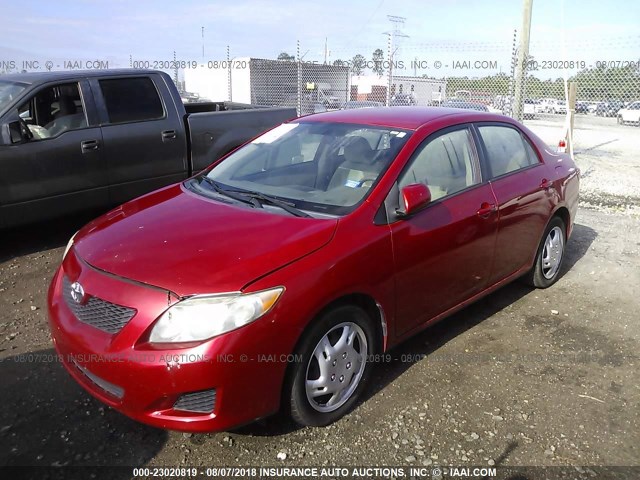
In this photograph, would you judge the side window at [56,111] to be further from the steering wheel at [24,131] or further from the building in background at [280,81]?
the building in background at [280,81]

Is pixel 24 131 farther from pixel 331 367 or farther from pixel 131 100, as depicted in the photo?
pixel 331 367

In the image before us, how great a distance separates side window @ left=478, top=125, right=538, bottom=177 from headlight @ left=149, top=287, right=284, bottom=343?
2.35m

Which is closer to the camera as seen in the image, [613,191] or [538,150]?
[538,150]

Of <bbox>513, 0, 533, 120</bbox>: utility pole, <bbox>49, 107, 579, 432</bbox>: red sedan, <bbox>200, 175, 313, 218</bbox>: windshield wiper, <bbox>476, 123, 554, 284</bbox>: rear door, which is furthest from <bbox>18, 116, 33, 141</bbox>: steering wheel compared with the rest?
<bbox>513, 0, 533, 120</bbox>: utility pole

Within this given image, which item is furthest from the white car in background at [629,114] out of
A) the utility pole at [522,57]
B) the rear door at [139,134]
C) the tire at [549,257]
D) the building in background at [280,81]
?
the rear door at [139,134]

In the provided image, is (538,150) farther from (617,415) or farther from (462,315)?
(617,415)

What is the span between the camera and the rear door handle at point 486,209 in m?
3.62

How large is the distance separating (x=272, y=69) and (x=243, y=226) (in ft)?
57.9

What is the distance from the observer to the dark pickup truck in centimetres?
512

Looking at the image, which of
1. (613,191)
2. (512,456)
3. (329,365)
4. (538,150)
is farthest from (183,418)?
(613,191)

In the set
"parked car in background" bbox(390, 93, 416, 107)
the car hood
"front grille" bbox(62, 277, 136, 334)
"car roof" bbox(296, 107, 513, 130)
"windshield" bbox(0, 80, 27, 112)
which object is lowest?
"front grille" bbox(62, 277, 136, 334)

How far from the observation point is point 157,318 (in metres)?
2.36

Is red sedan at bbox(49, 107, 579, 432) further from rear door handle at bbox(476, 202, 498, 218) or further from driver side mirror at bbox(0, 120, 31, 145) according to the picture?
driver side mirror at bbox(0, 120, 31, 145)

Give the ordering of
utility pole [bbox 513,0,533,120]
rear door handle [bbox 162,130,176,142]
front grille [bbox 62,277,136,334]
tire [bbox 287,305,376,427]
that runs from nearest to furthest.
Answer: front grille [bbox 62,277,136,334], tire [bbox 287,305,376,427], rear door handle [bbox 162,130,176,142], utility pole [bbox 513,0,533,120]
